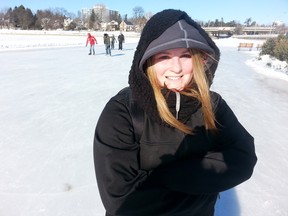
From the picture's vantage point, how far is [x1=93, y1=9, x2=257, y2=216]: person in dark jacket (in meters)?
1.02

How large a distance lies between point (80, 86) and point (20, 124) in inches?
106

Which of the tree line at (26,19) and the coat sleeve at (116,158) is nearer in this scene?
the coat sleeve at (116,158)

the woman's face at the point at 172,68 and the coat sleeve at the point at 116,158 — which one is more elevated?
the woman's face at the point at 172,68

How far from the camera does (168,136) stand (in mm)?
1101

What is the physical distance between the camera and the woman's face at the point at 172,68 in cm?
110

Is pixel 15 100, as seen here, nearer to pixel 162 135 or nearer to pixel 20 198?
pixel 20 198

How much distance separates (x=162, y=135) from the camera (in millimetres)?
1096

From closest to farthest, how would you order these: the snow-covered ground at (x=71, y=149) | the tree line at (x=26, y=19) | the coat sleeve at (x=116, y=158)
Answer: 1. the coat sleeve at (x=116, y=158)
2. the snow-covered ground at (x=71, y=149)
3. the tree line at (x=26, y=19)

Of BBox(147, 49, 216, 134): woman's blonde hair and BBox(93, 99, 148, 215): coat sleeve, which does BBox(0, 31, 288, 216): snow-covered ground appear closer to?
BBox(93, 99, 148, 215): coat sleeve

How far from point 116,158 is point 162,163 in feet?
0.66

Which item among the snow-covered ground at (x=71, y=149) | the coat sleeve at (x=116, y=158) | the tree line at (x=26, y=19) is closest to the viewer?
the coat sleeve at (x=116, y=158)

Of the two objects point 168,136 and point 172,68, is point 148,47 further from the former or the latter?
point 168,136

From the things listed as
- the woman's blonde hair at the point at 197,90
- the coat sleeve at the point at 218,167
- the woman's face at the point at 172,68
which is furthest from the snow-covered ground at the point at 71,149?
the woman's face at the point at 172,68

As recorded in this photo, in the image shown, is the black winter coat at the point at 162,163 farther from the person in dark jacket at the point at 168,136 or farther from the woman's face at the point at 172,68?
the woman's face at the point at 172,68
